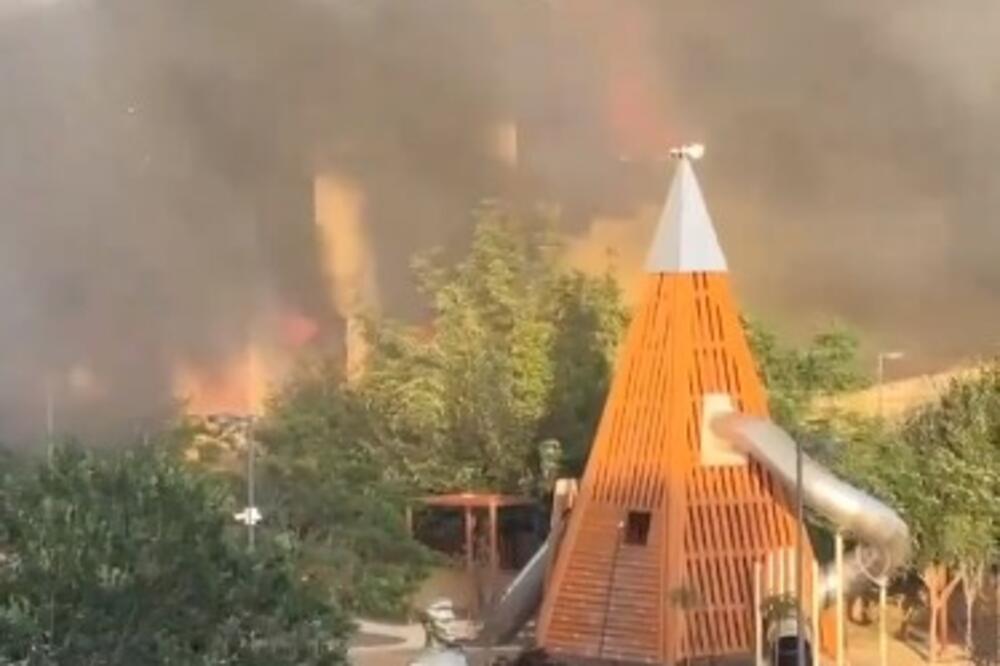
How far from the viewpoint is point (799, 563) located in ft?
51.3

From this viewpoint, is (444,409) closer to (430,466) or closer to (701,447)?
(430,466)

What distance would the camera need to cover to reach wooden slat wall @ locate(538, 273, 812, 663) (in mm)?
15758

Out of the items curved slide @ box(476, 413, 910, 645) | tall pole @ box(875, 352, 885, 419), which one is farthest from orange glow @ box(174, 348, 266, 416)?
tall pole @ box(875, 352, 885, 419)

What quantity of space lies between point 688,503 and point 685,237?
1.92 m

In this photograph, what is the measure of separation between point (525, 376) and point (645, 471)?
7.11 meters

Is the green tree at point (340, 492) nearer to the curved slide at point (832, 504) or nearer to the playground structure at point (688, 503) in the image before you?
the curved slide at point (832, 504)

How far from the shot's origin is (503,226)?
23625 mm

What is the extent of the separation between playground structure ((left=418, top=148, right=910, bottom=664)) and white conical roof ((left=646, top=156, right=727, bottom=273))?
1 cm

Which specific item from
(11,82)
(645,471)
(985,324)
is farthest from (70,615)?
(985,324)

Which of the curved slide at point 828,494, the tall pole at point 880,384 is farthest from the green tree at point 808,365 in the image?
the curved slide at point 828,494

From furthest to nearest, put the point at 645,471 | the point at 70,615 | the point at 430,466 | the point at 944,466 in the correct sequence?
1. the point at 430,466
2. the point at 944,466
3. the point at 645,471
4. the point at 70,615

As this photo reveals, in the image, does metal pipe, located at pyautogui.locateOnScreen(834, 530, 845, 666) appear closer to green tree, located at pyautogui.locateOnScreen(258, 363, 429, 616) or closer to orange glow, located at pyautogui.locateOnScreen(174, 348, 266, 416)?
A: green tree, located at pyautogui.locateOnScreen(258, 363, 429, 616)

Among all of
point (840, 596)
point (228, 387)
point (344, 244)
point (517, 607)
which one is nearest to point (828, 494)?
point (840, 596)

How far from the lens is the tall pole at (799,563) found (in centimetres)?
1526
